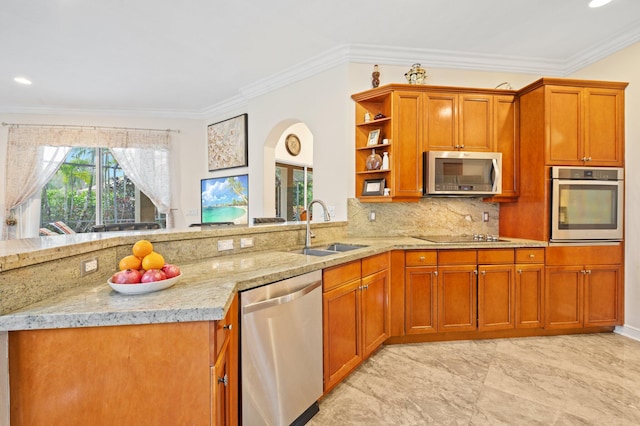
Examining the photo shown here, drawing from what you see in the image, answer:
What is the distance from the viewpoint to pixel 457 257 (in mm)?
2662

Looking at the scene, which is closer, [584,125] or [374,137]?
[584,125]

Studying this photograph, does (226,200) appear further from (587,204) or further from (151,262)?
(587,204)

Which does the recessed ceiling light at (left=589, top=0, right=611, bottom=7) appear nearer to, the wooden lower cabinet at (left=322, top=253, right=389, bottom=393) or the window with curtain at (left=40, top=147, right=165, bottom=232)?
the wooden lower cabinet at (left=322, top=253, right=389, bottom=393)

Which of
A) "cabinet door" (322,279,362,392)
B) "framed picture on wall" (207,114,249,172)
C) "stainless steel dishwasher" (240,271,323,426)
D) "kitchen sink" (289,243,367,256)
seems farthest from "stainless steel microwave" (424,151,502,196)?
"framed picture on wall" (207,114,249,172)

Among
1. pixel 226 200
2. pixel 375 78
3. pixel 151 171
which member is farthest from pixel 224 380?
pixel 151 171

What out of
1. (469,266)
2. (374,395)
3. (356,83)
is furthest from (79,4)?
(469,266)

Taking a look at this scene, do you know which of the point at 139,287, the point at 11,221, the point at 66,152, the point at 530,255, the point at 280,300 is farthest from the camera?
the point at 66,152

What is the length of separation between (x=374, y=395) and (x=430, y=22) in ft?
9.91

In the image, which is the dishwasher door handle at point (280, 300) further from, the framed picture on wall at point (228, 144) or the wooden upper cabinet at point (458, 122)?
the framed picture on wall at point (228, 144)

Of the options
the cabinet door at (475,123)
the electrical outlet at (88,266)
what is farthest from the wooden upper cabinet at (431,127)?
the electrical outlet at (88,266)

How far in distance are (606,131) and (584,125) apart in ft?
0.75

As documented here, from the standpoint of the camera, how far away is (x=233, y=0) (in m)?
2.38

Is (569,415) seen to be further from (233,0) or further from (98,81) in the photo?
(98,81)

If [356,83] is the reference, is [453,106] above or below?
below
